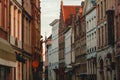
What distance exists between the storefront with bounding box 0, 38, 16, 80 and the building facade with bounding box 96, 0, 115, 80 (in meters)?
23.8

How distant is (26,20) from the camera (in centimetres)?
5216

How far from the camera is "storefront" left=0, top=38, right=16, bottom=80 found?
25.7 meters

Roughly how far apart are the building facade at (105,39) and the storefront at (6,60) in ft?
78.2

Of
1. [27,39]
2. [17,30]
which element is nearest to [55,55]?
[27,39]

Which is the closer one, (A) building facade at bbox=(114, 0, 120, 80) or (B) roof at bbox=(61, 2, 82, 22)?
(A) building facade at bbox=(114, 0, 120, 80)

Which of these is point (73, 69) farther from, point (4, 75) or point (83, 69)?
point (4, 75)

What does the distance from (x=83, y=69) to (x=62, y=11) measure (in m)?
51.3

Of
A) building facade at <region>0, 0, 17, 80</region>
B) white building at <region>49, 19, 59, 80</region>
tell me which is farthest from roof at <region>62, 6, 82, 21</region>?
building facade at <region>0, 0, 17, 80</region>

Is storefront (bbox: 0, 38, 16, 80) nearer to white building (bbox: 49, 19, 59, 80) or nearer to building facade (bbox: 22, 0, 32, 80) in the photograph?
building facade (bbox: 22, 0, 32, 80)

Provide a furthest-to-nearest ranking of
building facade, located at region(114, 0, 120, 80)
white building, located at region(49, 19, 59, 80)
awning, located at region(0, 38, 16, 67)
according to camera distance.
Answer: white building, located at region(49, 19, 59, 80) → building facade, located at region(114, 0, 120, 80) → awning, located at region(0, 38, 16, 67)

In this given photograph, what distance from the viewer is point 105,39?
208 ft

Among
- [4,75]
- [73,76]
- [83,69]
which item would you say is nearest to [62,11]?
[73,76]

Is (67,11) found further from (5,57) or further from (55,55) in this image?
(5,57)

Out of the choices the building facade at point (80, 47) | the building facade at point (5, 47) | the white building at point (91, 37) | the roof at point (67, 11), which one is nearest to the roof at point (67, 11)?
the roof at point (67, 11)
